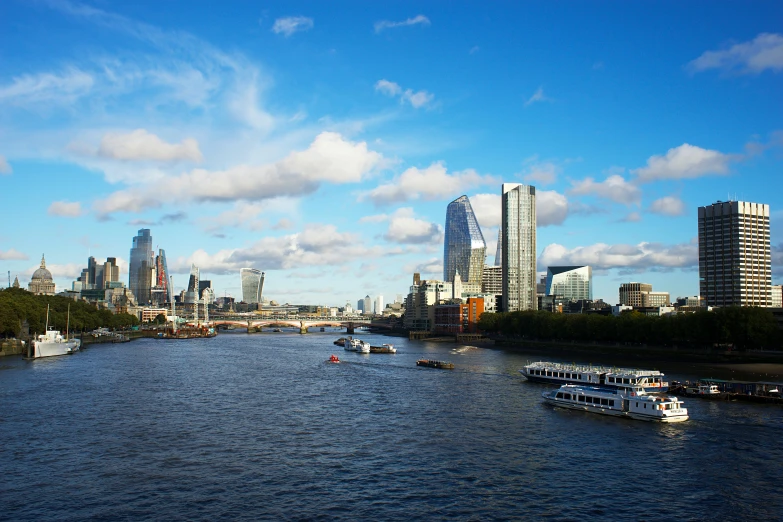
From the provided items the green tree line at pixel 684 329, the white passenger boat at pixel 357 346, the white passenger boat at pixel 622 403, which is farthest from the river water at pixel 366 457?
the white passenger boat at pixel 357 346

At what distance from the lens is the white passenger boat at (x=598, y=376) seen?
82744 mm

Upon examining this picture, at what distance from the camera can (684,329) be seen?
453ft

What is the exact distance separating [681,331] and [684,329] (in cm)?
104

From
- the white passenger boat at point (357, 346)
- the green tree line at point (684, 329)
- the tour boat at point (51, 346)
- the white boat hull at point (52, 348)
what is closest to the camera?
the green tree line at point (684, 329)

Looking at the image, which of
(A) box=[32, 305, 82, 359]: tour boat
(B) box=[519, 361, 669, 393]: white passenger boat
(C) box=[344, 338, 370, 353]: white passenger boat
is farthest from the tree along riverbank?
(A) box=[32, 305, 82, 359]: tour boat

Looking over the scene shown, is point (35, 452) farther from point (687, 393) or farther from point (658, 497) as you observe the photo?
point (687, 393)

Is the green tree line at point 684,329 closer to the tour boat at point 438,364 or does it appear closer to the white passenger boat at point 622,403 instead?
the tour boat at point 438,364

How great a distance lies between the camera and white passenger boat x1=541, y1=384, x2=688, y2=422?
6575 centimetres

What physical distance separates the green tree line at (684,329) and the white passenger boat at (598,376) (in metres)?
49.0

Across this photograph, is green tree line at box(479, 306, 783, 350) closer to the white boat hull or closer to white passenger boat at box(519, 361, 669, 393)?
white passenger boat at box(519, 361, 669, 393)

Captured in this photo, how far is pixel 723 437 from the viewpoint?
57.5 metres

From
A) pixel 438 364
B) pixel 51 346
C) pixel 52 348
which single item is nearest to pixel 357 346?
pixel 438 364

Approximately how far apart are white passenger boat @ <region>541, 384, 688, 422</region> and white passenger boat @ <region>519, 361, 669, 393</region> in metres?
3.08

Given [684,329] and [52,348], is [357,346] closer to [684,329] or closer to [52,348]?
[52,348]
